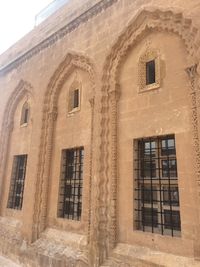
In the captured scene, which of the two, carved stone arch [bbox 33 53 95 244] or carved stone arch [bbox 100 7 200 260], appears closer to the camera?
carved stone arch [bbox 100 7 200 260]

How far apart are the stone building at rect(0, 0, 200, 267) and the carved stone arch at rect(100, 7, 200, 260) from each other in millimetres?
20

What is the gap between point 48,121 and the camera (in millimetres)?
6398

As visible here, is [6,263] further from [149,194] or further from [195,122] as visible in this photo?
[195,122]

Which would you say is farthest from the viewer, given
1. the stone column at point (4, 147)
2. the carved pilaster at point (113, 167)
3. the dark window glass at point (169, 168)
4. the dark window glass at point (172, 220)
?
the stone column at point (4, 147)

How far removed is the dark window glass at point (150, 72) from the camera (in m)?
4.72

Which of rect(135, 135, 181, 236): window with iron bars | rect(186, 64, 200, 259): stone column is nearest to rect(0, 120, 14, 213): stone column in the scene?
rect(135, 135, 181, 236): window with iron bars

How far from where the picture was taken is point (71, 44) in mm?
6367

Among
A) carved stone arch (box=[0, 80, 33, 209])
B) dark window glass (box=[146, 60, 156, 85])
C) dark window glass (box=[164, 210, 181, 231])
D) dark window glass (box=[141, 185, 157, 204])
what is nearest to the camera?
dark window glass (box=[164, 210, 181, 231])

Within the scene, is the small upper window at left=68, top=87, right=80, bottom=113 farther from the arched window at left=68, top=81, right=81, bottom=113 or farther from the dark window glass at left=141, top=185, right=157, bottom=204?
the dark window glass at left=141, top=185, right=157, bottom=204

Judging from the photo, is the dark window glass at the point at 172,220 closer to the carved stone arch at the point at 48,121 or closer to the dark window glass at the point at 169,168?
the dark window glass at the point at 169,168

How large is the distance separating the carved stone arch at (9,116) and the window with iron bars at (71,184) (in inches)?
110

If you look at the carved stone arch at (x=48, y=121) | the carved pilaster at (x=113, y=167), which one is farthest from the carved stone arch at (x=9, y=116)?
the carved pilaster at (x=113, y=167)

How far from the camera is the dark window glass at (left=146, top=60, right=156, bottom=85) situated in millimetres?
4723

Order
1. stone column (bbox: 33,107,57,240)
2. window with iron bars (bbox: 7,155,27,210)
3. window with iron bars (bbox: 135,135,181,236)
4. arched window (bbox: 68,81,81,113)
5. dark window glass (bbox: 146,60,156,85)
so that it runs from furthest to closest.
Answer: window with iron bars (bbox: 7,155,27,210), arched window (bbox: 68,81,81,113), stone column (bbox: 33,107,57,240), dark window glass (bbox: 146,60,156,85), window with iron bars (bbox: 135,135,181,236)
